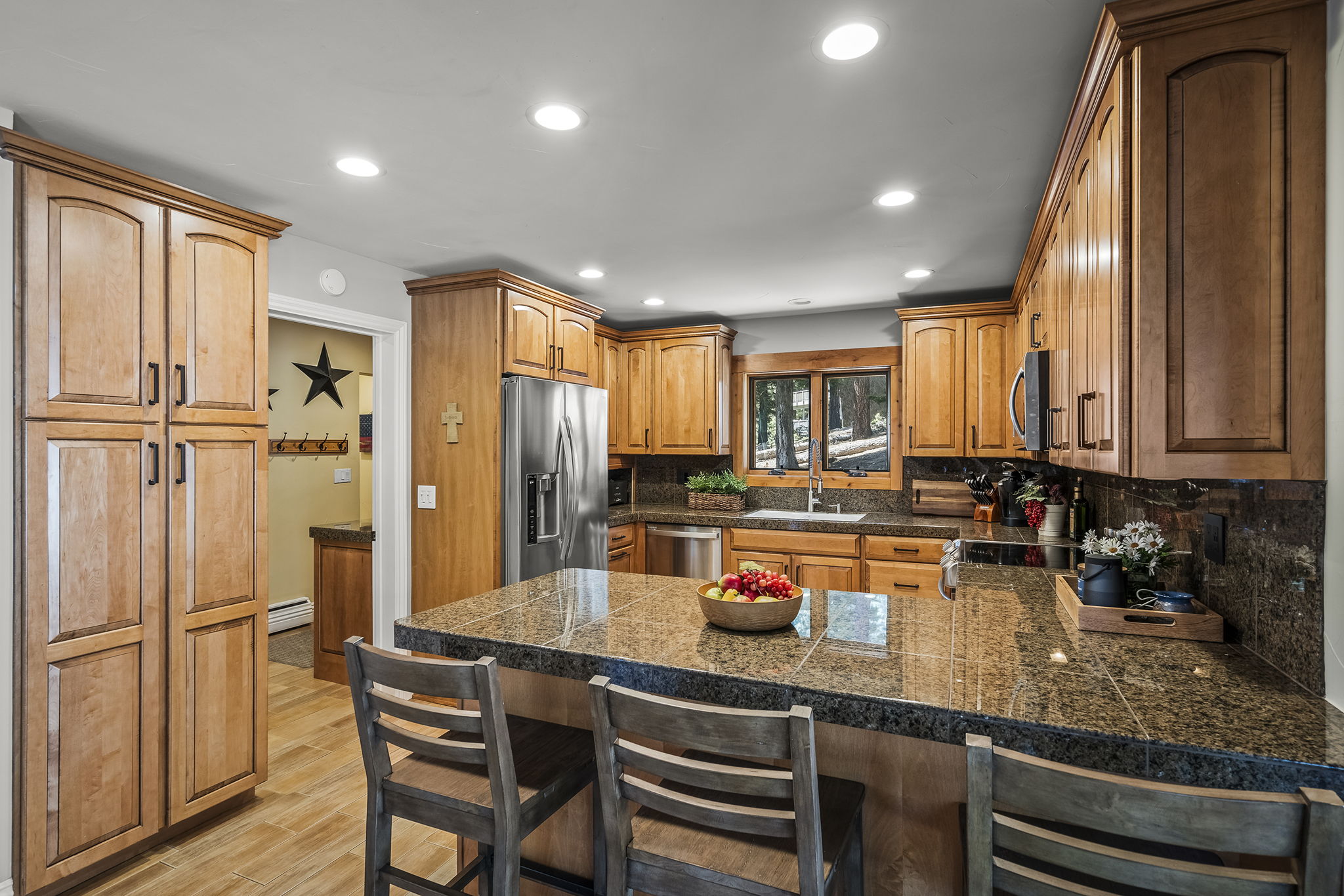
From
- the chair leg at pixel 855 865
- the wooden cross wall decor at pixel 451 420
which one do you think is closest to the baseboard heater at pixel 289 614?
the wooden cross wall decor at pixel 451 420

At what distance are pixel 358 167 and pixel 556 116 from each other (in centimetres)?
82

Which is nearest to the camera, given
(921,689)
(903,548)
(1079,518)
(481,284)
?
(921,689)

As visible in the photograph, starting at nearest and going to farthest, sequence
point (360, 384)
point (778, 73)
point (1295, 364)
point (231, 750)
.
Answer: point (1295, 364) → point (778, 73) → point (231, 750) → point (360, 384)

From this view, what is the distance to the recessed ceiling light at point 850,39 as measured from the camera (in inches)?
60.2

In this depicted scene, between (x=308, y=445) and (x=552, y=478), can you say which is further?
(x=308, y=445)

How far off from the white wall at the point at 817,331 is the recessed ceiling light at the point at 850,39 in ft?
10.1

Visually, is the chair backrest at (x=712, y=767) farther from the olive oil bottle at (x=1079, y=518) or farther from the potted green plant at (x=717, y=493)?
the potted green plant at (x=717, y=493)

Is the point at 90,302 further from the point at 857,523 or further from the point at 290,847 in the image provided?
the point at 857,523

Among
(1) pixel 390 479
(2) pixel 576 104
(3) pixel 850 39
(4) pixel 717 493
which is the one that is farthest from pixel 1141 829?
(4) pixel 717 493

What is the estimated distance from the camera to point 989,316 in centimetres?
409

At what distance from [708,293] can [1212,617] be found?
309cm

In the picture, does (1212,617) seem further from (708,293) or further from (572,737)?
(708,293)

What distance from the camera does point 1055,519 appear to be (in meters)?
3.33

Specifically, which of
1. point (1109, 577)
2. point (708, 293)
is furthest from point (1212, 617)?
point (708, 293)
